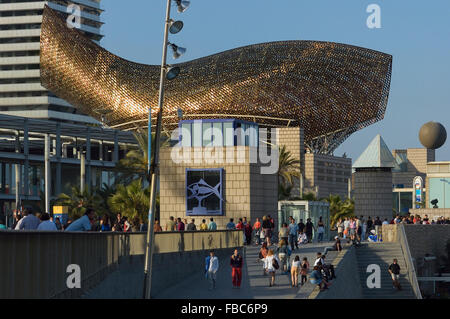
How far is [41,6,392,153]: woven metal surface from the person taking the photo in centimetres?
11100

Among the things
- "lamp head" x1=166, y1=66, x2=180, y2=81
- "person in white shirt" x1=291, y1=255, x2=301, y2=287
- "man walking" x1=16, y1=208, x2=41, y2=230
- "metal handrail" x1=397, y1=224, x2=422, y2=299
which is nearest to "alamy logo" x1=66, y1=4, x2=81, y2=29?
"metal handrail" x1=397, y1=224, x2=422, y2=299

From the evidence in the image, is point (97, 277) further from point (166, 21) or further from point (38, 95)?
point (38, 95)

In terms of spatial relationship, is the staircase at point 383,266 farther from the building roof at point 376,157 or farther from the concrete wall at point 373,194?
the building roof at point 376,157

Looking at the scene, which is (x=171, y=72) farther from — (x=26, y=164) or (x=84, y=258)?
(x=26, y=164)

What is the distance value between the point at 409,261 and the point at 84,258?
28.1m

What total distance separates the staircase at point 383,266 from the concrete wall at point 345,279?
0.77m

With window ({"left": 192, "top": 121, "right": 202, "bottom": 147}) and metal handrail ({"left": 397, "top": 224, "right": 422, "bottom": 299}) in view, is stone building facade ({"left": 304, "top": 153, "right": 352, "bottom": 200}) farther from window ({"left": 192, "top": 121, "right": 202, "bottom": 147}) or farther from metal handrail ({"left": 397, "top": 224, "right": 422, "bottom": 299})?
window ({"left": 192, "top": 121, "right": 202, "bottom": 147})

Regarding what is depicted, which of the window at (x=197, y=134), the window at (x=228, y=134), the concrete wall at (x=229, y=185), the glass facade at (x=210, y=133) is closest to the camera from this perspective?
the concrete wall at (x=229, y=185)

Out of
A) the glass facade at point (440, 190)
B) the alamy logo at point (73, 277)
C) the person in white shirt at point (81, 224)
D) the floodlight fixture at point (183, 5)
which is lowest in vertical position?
the alamy logo at point (73, 277)

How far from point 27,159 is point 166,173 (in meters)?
42.9

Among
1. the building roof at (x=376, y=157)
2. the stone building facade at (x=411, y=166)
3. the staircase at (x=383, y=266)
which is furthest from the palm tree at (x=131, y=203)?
the stone building facade at (x=411, y=166)

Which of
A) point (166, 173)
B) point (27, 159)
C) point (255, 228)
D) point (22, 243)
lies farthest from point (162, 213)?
point (27, 159)

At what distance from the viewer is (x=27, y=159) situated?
3433 inches

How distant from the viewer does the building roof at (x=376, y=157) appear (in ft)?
233
